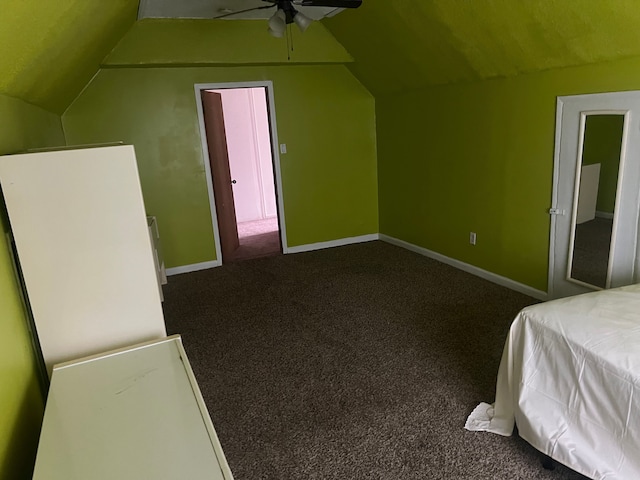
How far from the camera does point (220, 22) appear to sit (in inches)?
171

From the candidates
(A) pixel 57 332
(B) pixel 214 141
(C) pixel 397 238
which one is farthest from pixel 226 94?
(A) pixel 57 332

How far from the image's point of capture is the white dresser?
1212 millimetres

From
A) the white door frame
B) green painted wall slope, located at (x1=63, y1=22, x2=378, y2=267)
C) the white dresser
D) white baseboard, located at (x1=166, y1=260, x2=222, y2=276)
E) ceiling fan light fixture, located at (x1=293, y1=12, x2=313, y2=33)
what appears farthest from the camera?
white baseboard, located at (x1=166, y1=260, x2=222, y2=276)

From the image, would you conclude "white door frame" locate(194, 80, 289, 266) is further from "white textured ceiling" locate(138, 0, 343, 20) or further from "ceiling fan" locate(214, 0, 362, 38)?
"ceiling fan" locate(214, 0, 362, 38)

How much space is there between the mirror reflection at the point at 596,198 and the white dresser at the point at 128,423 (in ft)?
9.48

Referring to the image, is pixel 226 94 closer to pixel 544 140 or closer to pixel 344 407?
pixel 544 140

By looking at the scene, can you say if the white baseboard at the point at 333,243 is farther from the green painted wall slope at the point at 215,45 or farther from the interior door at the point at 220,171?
the green painted wall slope at the point at 215,45

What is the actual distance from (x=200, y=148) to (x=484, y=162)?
116 inches

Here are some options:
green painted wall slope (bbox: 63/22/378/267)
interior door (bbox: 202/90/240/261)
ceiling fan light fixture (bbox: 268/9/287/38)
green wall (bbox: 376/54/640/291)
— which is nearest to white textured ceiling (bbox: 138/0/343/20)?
green painted wall slope (bbox: 63/22/378/267)

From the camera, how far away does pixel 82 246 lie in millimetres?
1834

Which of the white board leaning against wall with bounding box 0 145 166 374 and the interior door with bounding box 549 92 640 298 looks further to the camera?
the interior door with bounding box 549 92 640 298

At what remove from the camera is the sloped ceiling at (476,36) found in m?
2.62

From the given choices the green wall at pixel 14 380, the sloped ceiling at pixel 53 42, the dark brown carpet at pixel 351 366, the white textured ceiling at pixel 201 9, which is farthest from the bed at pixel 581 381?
the white textured ceiling at pixel 201 9

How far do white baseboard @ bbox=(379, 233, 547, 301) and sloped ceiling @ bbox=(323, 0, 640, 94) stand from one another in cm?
175
